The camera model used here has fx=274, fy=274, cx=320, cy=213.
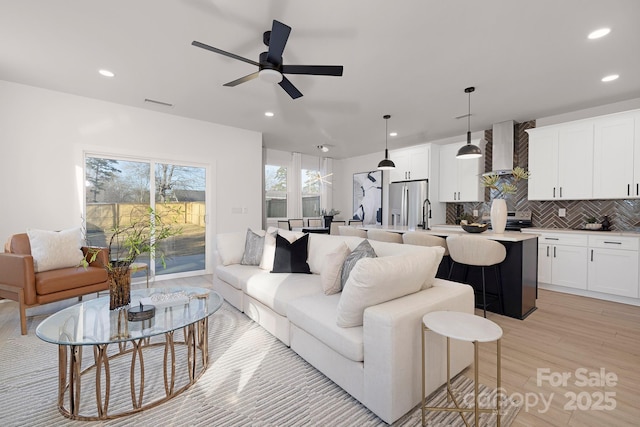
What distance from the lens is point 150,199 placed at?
4500 mm

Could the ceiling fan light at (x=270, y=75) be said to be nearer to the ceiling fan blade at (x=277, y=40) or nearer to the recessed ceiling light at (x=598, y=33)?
the ceiling fan blade at (x=277, y=40)

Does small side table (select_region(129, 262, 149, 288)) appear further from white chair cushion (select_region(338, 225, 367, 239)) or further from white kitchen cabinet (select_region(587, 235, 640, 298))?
white kitchen cabinet (select_region(587, 235, 640, 298))

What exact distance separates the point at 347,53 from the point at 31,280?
371 centimetres

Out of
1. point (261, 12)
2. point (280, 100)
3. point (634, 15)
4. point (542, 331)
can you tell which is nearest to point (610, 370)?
point (542, 331)

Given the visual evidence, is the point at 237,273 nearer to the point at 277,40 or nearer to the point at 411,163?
the point at 277,40

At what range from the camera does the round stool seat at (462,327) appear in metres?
1.29

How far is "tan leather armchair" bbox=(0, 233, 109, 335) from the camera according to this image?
254 cm

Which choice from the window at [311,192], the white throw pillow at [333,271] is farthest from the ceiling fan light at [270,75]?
the window at [311,192]

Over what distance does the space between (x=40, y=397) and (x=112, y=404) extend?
1.67 feet

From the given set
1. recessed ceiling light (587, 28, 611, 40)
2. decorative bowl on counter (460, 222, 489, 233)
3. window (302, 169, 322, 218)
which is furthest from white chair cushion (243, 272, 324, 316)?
window (302, 169, 322, 218)

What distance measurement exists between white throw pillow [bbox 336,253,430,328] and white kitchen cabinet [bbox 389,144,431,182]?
4.47 metres

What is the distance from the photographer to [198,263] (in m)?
4.98

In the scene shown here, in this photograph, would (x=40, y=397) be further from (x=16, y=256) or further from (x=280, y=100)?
(x=280, y=100)

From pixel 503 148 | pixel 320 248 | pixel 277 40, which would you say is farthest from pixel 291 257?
pixel 503 148
